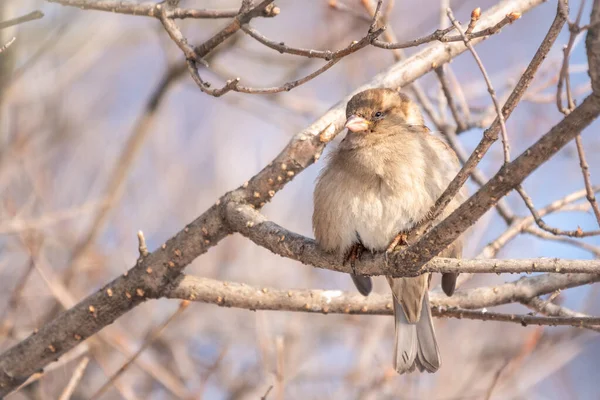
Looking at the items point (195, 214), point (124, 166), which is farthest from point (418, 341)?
point (195, 214)

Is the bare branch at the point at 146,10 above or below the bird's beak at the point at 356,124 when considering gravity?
A: below

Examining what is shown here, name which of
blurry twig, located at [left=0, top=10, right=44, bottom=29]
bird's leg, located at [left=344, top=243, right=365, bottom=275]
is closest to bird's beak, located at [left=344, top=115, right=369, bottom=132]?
bird's leg, located at [left=344, top=243, right=365, bottom=275]

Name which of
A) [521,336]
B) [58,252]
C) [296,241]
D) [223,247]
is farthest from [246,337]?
[296,241]

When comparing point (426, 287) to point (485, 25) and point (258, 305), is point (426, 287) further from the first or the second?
point (485, 25)

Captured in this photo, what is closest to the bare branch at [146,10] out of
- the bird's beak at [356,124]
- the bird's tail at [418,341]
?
the bird's beak at [356,124]

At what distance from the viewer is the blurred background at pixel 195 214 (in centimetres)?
409

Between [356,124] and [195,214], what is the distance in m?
3.12

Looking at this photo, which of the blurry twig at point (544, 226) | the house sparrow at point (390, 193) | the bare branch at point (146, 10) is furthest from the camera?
the house sparrow at point (390, 193)

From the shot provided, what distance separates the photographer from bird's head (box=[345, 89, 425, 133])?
126 inches

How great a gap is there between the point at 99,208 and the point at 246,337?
155 cm

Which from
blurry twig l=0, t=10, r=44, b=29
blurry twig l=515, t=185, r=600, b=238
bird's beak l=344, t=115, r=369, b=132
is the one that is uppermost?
bird's beak l=344, t=115, r=369, b=132

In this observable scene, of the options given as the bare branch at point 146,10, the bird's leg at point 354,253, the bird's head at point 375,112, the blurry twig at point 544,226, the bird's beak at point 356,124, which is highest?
the bird's head at point 375,112

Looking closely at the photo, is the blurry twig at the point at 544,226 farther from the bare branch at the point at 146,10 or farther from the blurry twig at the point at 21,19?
the blurry twig at the point at 21,19

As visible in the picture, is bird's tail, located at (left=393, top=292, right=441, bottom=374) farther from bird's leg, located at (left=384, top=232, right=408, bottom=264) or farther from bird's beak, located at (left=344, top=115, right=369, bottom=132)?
bird's beak, located at (left=344, top=115, right=369, bottom=132)
